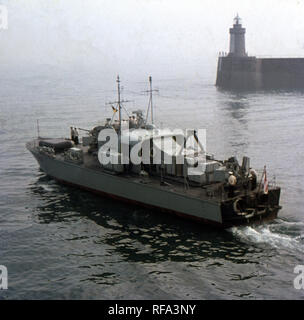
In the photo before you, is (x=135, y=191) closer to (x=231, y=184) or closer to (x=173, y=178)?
(x=173, y=178)

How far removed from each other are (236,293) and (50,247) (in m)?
9.04

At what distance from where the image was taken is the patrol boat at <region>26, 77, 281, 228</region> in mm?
20953

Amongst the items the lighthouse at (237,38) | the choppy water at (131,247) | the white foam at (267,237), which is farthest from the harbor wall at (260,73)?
the white foam at (267,237)

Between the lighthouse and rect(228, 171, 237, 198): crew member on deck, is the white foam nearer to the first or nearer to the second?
rect(228, 171, 237, 198): crew member on deck

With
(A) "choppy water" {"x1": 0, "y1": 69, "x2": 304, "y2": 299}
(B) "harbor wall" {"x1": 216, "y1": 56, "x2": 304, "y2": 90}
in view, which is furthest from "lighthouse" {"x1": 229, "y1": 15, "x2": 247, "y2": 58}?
(A) "choppy water" {"x1": 0, "y1": 69, "x2": 304, "y2": 299}

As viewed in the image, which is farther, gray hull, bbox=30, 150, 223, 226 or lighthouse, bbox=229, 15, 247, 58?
lighthouse, bbox=229, 15, 247, 58

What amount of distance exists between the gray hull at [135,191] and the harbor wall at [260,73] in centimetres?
6558

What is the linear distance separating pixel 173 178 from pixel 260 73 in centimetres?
6916

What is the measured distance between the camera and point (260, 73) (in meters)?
87.0

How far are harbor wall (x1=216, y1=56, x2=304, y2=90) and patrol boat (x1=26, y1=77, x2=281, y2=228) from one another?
62.6m

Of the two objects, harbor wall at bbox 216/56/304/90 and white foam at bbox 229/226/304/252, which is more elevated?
harbor wall at bbox 216/56/304/90

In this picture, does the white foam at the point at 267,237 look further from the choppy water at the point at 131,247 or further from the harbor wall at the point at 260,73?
the harbor wall at the point at 260,73

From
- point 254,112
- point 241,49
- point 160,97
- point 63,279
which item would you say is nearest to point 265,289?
point 63,279

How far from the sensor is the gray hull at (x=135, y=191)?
21094 millimetres
